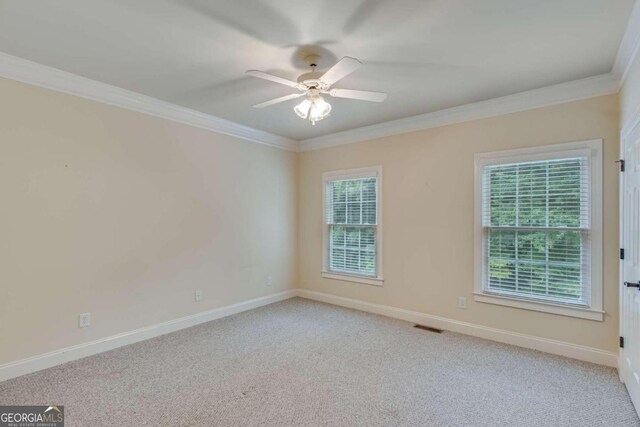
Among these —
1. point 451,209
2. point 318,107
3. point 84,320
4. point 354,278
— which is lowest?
point 84,320

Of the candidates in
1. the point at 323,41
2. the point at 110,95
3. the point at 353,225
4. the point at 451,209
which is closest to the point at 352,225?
the point at 353,225

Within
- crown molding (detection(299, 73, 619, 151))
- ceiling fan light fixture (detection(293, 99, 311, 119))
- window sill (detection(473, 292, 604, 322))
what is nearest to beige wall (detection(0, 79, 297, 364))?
crown molding (detection(299, 73, 619, 151))

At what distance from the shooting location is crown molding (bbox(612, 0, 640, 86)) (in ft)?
6.68

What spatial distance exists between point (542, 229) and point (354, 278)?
2.41 metres

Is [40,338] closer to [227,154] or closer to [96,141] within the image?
[96,141]

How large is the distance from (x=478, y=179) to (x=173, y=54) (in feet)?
10.6

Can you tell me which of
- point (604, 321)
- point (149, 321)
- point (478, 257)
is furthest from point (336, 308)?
point (604, 321)

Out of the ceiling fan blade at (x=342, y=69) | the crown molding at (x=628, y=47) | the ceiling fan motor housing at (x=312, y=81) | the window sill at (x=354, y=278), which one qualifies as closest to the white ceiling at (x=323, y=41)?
the crown molding at (x=628, y=47)

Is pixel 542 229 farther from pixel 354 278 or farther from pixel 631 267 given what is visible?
pixel 354 278

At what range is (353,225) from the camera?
4.80 m

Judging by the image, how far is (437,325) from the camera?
3.90 m

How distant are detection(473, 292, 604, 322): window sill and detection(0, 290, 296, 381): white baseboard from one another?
3010 mm

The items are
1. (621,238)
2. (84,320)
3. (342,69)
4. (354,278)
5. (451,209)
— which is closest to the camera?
(342,69)

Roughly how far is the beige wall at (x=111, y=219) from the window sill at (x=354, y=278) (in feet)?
3.39
